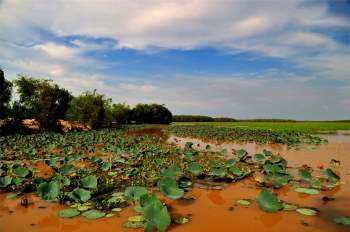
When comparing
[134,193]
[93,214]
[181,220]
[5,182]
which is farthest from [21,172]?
[181,220]

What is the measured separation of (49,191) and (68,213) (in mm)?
544

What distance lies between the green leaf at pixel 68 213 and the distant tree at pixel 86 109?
82.0ft

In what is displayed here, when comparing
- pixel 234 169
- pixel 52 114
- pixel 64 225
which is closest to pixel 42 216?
pixel 64 225

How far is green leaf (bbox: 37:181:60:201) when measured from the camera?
4645 millimetres

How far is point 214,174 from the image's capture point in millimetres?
6395

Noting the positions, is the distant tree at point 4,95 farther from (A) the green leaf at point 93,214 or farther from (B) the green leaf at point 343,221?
(B) the green leaf at point 343,221

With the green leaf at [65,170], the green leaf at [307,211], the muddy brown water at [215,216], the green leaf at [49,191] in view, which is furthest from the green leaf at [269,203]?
the green leaf at [65,170]

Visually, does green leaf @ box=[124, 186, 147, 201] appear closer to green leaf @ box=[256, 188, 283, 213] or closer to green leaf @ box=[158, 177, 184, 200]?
green leaf @ box=[158, 177, 184, 200]

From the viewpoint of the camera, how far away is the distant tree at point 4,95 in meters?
22.8

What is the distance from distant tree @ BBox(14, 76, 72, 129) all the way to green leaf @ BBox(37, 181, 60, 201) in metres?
20.3

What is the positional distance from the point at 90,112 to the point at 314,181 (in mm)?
25663

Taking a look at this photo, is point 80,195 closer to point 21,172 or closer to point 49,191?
point 49,191

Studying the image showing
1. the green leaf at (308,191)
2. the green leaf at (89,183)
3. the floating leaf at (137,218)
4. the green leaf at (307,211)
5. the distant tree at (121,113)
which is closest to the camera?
the floating leaf at (137,218)

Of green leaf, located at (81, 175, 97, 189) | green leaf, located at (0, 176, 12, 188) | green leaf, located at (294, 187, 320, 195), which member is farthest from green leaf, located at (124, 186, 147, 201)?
green leaf, located at (294, 187, 320, 195)
